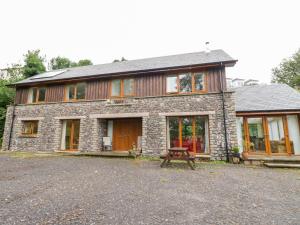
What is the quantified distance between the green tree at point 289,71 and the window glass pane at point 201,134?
26250mm

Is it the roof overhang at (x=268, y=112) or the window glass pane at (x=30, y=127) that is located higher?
the roof overhang at (x=268, y=112)

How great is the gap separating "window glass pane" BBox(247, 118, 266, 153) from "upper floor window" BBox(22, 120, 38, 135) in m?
15.2

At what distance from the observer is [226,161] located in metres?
8.61

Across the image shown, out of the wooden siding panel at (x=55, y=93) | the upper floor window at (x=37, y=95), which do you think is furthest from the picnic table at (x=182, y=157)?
the upper floor window at (x=37, y=95)

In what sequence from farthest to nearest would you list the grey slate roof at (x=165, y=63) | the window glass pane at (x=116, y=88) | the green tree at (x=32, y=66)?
the green tree at (x=32, y=66), the window glass pane at (x=116, y=88), the grey slate roof at (x=165, y=63)

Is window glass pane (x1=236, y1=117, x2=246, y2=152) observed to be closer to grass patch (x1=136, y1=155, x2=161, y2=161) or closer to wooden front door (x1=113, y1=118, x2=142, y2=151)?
grass patch (x1=136, y1=155, x2=161, y2=161)

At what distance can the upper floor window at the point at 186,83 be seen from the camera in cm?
995

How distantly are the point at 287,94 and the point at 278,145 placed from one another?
147 inches

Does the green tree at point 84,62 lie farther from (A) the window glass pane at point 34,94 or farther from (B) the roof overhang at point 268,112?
(B) the roof overhang at point 268,112

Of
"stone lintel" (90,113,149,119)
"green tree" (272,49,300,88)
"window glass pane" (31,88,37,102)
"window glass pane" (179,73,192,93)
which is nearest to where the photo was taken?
"window glass pane" (179,73,192,93)

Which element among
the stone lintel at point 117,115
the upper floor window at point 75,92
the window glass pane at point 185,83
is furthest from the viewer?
the upper floor window at point 75,92

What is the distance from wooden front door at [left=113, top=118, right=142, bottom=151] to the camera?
11.4 metres

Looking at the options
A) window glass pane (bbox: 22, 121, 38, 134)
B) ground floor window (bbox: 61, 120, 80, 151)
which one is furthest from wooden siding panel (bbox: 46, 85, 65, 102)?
window glass pane (bbox: 22, 121, 38, 134)

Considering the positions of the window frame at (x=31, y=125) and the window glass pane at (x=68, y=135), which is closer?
the window glass pane at (x=68, y=135)
